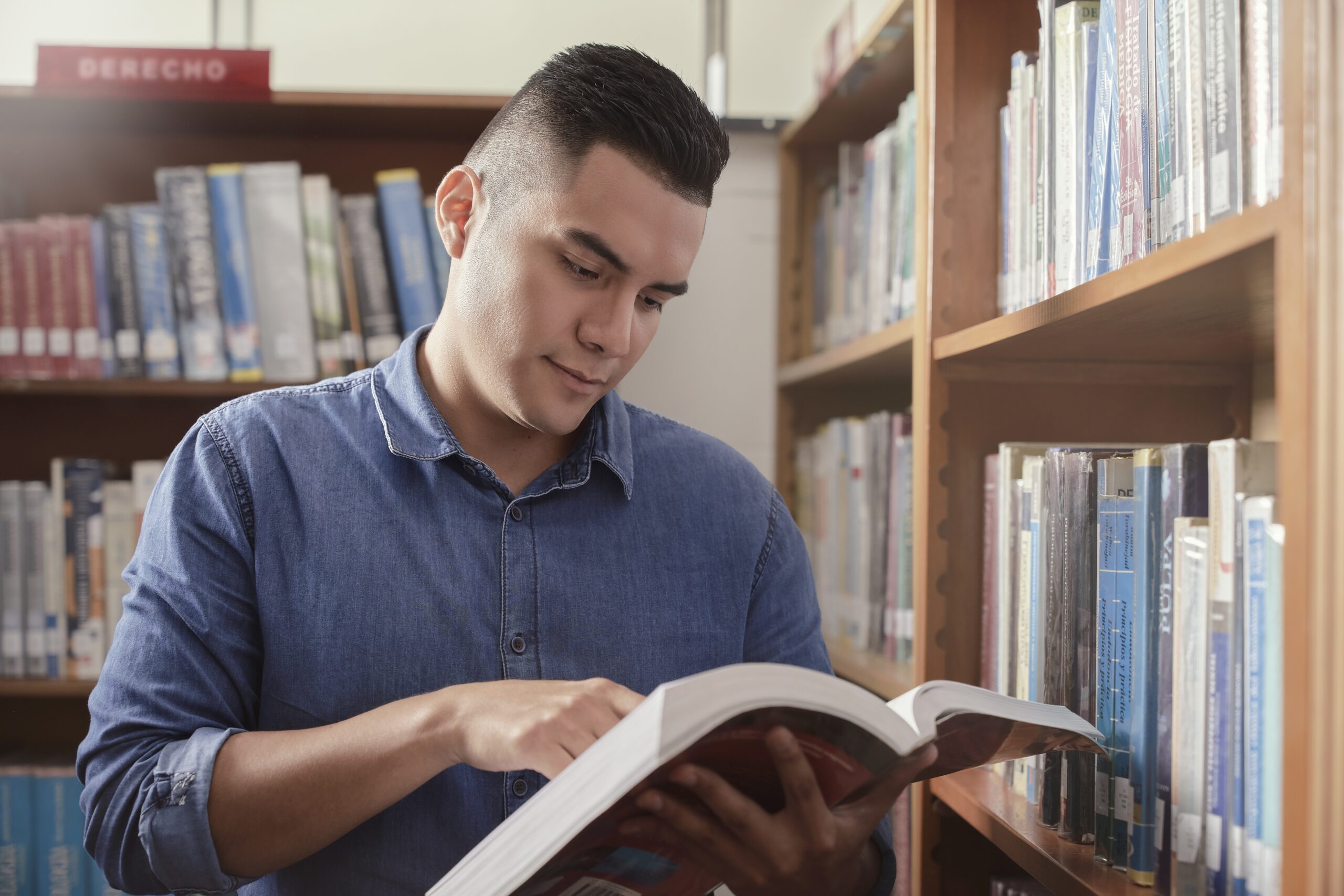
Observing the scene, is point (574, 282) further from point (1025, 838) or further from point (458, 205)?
point (1025, 838)

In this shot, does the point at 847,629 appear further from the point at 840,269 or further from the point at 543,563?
the point at 543,563

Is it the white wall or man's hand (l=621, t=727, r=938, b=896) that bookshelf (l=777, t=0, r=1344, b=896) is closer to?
man's hand (l=621, t=727, r=938, b=896)

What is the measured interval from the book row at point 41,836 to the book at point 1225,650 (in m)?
1.62

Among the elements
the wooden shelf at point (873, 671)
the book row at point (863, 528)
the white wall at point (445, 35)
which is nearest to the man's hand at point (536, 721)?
the wooden shelf at point (873, 671)

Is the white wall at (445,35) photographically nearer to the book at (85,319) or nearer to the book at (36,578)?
the book at (85,319)

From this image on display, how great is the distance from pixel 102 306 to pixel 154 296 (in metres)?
0.09

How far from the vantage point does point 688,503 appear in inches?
42.3

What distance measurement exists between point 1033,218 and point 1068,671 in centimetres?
45

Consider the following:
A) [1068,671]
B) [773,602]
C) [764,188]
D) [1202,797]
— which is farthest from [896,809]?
[764,188]

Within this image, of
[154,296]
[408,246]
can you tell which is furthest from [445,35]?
[154,296]

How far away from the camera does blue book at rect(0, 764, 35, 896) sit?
157cm

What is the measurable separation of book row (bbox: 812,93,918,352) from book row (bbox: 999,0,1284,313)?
31cm

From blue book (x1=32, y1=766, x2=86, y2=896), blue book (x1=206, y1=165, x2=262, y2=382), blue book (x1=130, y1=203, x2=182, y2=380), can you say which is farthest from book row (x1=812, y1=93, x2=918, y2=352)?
blue book (x1=32, y1=766, x2=86, y2=896)

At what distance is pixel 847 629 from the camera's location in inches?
63.7
